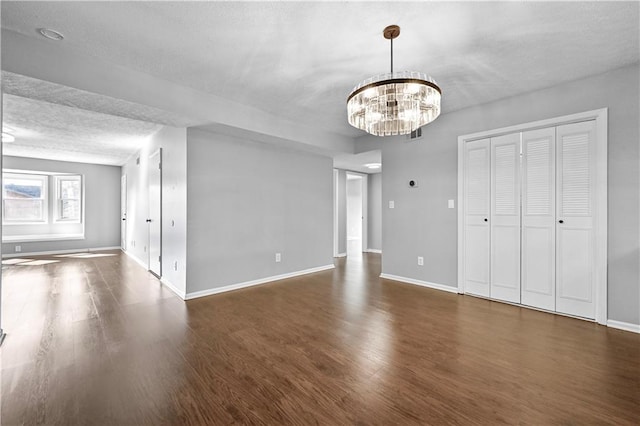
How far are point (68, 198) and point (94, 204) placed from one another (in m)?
0.59

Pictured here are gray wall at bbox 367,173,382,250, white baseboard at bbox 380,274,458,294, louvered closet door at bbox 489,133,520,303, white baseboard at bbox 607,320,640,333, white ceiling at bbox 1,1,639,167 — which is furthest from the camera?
gray wall at bbox 367,173,382,250

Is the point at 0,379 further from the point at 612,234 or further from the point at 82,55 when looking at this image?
the point at 612,234

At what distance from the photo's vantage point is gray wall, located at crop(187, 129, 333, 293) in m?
3.83

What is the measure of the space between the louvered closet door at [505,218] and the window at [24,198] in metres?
10.1

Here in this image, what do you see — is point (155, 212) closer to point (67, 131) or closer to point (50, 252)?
point (67, 131)

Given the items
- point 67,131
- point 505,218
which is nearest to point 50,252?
point 67,131

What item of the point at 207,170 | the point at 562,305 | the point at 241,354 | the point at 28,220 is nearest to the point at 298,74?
the point at 207,170

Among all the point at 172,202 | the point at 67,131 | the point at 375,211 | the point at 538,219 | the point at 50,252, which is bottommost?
the point at 50,252

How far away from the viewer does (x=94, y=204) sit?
783 cm

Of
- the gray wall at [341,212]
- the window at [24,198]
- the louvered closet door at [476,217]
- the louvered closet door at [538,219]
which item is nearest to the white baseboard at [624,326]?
the louvered closet door at [538,219]

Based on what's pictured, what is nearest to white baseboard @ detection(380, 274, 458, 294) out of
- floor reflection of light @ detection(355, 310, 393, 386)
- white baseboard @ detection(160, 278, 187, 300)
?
floor reflection of light @ detection(355, 310, 393, 386)

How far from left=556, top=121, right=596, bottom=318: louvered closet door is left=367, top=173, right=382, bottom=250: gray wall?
16.5ft

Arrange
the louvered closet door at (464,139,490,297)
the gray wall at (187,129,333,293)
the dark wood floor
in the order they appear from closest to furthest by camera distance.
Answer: the dark wood floor
the louvered closet door at (464,139,490,297)
the gray wall at (187,129,333,293)

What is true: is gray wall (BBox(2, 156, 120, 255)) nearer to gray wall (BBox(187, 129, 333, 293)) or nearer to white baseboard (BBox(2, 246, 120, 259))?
white baseboard (BBox(2, 246, 120, 259))
